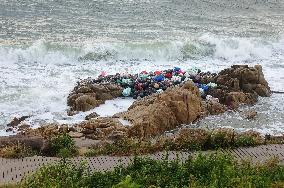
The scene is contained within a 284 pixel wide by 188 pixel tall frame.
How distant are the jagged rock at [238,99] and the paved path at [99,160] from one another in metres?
6.24

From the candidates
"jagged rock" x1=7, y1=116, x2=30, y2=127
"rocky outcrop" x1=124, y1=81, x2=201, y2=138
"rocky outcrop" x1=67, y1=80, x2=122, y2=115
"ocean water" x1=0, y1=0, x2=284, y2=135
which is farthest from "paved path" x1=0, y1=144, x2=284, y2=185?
"rocky outcrop" x1=67, y1=80, x2=122, y2=115

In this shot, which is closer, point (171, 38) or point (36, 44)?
point (36, 44)

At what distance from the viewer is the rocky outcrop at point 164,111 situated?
53.2ft

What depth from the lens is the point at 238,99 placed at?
19.4 meters

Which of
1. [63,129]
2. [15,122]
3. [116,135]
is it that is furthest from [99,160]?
[15,122]

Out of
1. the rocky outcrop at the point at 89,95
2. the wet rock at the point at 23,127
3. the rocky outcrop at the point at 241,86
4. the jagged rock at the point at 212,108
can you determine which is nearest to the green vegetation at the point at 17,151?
the wet rock at the point at 23,127

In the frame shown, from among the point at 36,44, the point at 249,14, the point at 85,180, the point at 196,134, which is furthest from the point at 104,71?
the point at 249,14

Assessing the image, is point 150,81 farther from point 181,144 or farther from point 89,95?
point 181,144

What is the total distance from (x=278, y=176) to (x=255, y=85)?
1072 cm

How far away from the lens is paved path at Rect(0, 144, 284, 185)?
10.9 metres

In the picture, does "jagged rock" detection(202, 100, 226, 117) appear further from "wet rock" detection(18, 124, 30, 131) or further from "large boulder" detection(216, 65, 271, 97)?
"wet rock" detection(18, 124, 30, 131)

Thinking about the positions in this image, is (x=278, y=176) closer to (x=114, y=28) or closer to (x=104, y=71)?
(x=104, y=71)

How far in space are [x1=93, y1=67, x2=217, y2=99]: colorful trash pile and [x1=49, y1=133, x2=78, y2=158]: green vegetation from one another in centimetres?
716

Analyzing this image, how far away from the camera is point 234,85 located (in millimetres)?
20297
